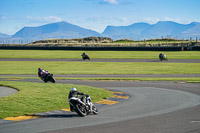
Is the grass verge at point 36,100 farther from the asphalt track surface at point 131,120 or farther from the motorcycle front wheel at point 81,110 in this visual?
the motorcycle front wheel at point 81,110

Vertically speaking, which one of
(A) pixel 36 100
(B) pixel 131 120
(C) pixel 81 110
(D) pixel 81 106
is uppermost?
(D) pixel 81 106

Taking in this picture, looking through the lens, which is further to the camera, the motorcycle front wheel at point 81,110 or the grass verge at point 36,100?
the grass verge at point 36,100

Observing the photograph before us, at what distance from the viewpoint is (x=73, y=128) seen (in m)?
12.2

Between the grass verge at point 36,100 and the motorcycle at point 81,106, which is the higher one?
the motorcycle at point 81,106

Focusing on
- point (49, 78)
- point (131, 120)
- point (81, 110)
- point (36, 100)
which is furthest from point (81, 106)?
point (49, 78)

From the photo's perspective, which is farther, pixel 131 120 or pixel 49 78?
pixel 49 78

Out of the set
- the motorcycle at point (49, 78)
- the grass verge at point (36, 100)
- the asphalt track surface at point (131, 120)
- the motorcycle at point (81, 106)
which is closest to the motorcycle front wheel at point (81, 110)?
the motorcycle at point (81, 106)

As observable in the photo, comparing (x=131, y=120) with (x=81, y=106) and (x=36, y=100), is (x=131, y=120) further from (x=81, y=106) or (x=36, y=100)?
(x=36, y=100)

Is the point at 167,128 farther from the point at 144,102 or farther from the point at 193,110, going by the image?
the point at 144,102

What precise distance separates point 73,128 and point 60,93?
941 cm

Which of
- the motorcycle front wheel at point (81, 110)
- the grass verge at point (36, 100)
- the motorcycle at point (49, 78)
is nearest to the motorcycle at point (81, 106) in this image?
the motorcycle front wheel at point (81, 110)

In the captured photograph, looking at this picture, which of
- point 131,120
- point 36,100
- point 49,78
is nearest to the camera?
point 131,120

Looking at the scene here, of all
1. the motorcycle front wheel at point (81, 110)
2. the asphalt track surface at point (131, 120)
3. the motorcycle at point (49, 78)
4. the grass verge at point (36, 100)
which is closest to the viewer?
the asphalt track surface at point (131, 120)

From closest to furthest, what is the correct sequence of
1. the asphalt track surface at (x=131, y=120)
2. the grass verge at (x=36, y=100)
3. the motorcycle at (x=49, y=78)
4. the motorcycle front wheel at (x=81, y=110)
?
the asphalt track surface at (x=131, y=120)
the motorcycle front wheel at (x=81, y=110)
the grass verge at (x=36, y=100)
the motorcycle at (x=49, y=78)
